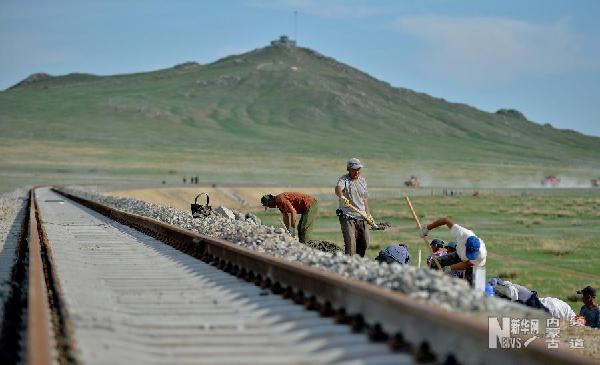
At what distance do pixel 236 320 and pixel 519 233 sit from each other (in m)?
38.0

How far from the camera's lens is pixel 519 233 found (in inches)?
1767

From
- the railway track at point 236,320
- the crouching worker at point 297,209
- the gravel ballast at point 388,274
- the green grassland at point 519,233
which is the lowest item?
the green grassland at point 519,233

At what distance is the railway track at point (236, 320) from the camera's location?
21.4 feet

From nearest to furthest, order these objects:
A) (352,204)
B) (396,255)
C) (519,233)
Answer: (396,255)
(352,204)
(519,233)

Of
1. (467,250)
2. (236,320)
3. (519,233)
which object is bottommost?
(519,233)

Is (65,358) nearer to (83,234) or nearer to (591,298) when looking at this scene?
(591,298)

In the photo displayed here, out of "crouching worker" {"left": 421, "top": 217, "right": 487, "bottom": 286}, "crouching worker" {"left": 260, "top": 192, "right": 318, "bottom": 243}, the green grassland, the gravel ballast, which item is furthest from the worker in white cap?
the green grassland

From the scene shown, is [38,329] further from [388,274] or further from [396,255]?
[396,255]

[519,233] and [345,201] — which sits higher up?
[345,201]

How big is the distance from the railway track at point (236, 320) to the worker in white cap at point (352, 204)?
2481 mm

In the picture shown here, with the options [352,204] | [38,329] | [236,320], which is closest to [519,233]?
[352,204]

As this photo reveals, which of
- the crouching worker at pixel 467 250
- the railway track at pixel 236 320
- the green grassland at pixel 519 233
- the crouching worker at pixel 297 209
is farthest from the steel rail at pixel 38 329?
the green grassland at pixel 519 233

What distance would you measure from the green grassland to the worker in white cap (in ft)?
23.4

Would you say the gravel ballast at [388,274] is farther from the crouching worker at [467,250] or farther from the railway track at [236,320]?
the crouching worker at [467,250]
